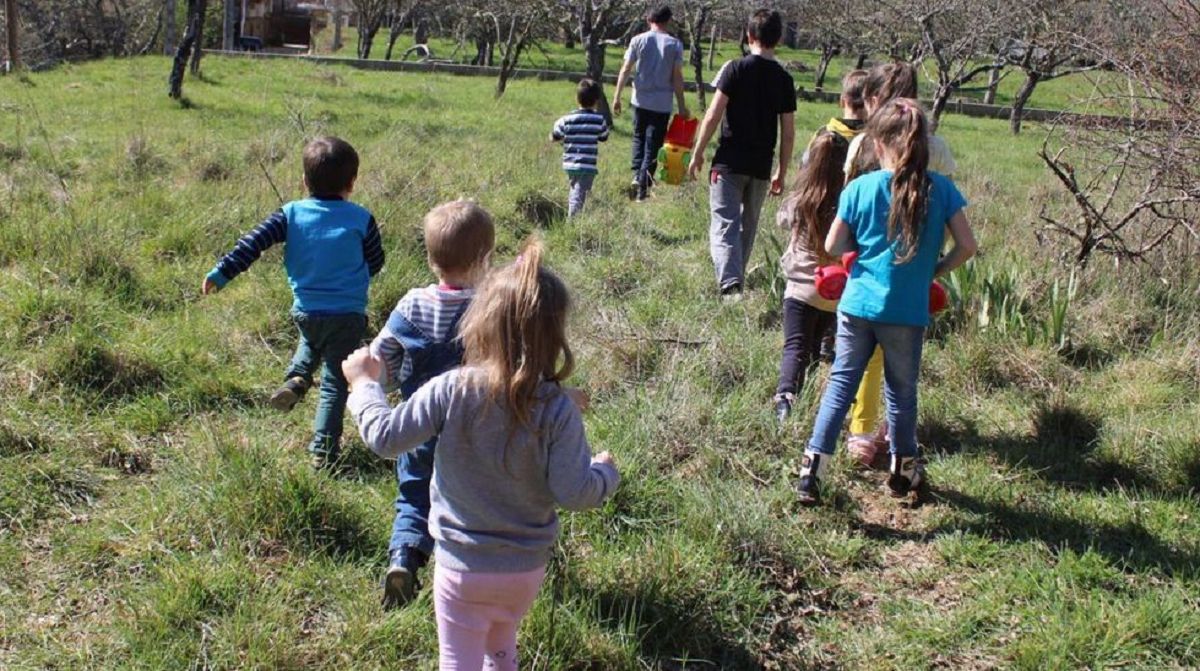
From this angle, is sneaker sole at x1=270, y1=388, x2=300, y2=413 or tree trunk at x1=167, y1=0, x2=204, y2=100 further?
tree trunk at x1=167, y1=0, x2=204, y2=100

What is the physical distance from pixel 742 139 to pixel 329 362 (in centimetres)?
295

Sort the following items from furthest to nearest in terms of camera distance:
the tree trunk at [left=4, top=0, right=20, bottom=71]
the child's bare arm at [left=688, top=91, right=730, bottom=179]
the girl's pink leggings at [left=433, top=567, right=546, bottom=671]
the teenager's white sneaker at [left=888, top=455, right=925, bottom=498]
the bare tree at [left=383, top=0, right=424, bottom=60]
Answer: the bare tree at [left=383, top=0, right=424, bottom=60]
the tree trunk at [left=4, top=0, right=20, bottom=71]
the child's bare arm at [left=688, top=91, right=730, bottom=179]
the teenager's white sneaker at [left=888, top=455, right=925, bottom=498]
the girl's pink leggings at [left=433, top=567, right=546, bottom=671]

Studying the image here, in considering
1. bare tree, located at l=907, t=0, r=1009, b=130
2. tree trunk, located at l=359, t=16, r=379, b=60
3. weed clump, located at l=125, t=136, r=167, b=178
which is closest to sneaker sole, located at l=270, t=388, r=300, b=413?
weed clump, located at l=125, t=136, r=167, b=178

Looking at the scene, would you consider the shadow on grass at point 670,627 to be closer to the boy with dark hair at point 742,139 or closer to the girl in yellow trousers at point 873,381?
the girl in yellow trousers at point 873,381

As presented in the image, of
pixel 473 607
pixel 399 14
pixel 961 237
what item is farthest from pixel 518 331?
pixel 399 14

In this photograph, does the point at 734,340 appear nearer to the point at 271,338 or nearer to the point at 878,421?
the point at 878,421

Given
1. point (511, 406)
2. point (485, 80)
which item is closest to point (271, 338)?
point (511, 406)

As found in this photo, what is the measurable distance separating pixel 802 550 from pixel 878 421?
1.11m

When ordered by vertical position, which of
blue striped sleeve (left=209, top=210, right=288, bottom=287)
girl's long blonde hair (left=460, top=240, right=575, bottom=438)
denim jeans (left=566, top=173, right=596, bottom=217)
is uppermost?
girl's long blonde hair (left=460, top=240, right=575, bottom=438)

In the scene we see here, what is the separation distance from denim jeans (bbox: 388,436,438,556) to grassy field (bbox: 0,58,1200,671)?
0.20 m

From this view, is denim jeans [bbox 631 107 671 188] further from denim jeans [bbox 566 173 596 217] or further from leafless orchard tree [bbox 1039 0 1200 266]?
leafless orchard tree [bbox 1039 0 1200 266]

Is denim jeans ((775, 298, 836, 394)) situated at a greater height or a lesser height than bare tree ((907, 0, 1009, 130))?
lesser

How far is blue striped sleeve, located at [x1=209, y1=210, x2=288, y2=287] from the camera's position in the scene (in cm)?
385

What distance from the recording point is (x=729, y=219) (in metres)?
6.11
